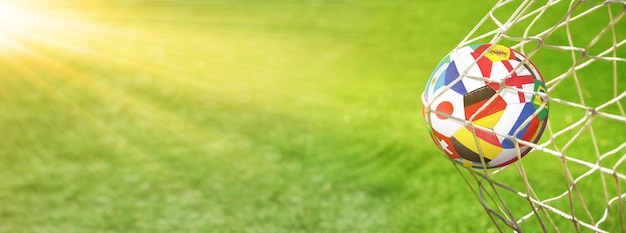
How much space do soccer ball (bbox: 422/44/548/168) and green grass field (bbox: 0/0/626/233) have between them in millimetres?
1110

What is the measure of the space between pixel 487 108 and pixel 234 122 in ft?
8.76

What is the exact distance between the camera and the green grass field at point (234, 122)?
11.8 feet

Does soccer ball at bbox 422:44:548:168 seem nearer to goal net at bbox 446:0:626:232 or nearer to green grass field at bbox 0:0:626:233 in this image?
goal net at bbox 446:0:626:232

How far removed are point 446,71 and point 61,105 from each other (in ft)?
11.7

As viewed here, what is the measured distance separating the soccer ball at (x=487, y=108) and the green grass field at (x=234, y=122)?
3.64 feet

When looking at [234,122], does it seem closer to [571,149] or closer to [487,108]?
[571,149]

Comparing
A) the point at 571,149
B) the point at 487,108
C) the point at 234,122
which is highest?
the point at 234,122

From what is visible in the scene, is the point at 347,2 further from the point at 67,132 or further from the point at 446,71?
the point at 446,71

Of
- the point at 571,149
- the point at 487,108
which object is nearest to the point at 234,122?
the point at 571,149

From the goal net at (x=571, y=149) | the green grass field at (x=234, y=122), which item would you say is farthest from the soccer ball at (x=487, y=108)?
the green grass field at (x=234, y=122)

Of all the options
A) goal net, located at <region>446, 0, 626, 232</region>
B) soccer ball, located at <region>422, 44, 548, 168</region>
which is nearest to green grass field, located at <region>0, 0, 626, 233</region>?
goal net, located at <region>446, 0, 626, 232</region>

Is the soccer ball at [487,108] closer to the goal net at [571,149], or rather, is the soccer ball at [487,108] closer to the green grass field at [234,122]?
the goal net at [571,149]

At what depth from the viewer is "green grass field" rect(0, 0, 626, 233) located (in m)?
Result: 3.61

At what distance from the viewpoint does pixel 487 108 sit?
2271mm
